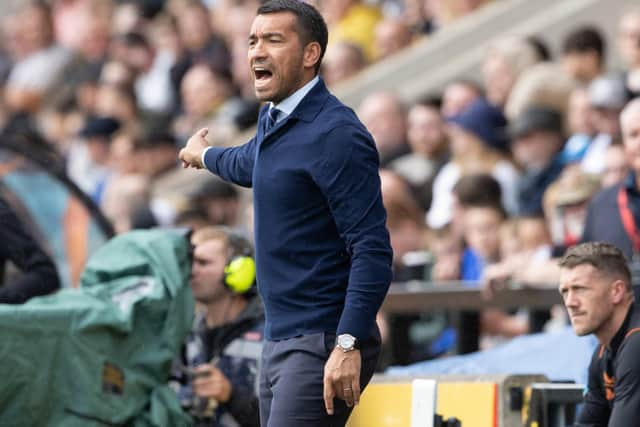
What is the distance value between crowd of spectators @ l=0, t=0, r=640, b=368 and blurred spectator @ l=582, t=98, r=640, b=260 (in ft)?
2.76

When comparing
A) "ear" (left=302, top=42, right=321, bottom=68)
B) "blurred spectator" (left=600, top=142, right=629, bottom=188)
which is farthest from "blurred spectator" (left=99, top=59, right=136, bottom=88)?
"ear" (left=302, top=42, right=321, bottom=68)

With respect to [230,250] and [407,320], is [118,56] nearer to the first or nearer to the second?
[407,320]

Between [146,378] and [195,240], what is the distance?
2.70 ft

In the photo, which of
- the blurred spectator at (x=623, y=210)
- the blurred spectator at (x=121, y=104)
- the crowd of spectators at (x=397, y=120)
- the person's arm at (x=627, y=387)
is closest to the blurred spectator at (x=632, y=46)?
the crowd of spectators at (x=397, y=120)

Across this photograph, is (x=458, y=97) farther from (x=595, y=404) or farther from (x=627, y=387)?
(x=627, y=387)

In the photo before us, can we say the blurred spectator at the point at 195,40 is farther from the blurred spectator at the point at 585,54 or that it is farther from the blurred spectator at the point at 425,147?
the blurred spectator at the point at 585,54

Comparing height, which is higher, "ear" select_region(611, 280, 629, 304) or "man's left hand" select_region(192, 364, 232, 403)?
"ear" select_region(611, 280, 629, 304)

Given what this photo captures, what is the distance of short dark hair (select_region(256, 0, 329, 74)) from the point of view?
4.99 m

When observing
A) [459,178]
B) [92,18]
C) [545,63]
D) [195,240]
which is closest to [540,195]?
[459,178]

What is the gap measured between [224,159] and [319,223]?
1.79ft

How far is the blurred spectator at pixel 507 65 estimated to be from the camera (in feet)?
37.0

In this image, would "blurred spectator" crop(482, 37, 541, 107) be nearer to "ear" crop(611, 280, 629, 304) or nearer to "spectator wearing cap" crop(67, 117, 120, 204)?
"spectator wearing cap" crop(67, 117, 120, 204)

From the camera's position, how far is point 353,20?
1420cm

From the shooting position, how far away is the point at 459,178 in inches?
397
